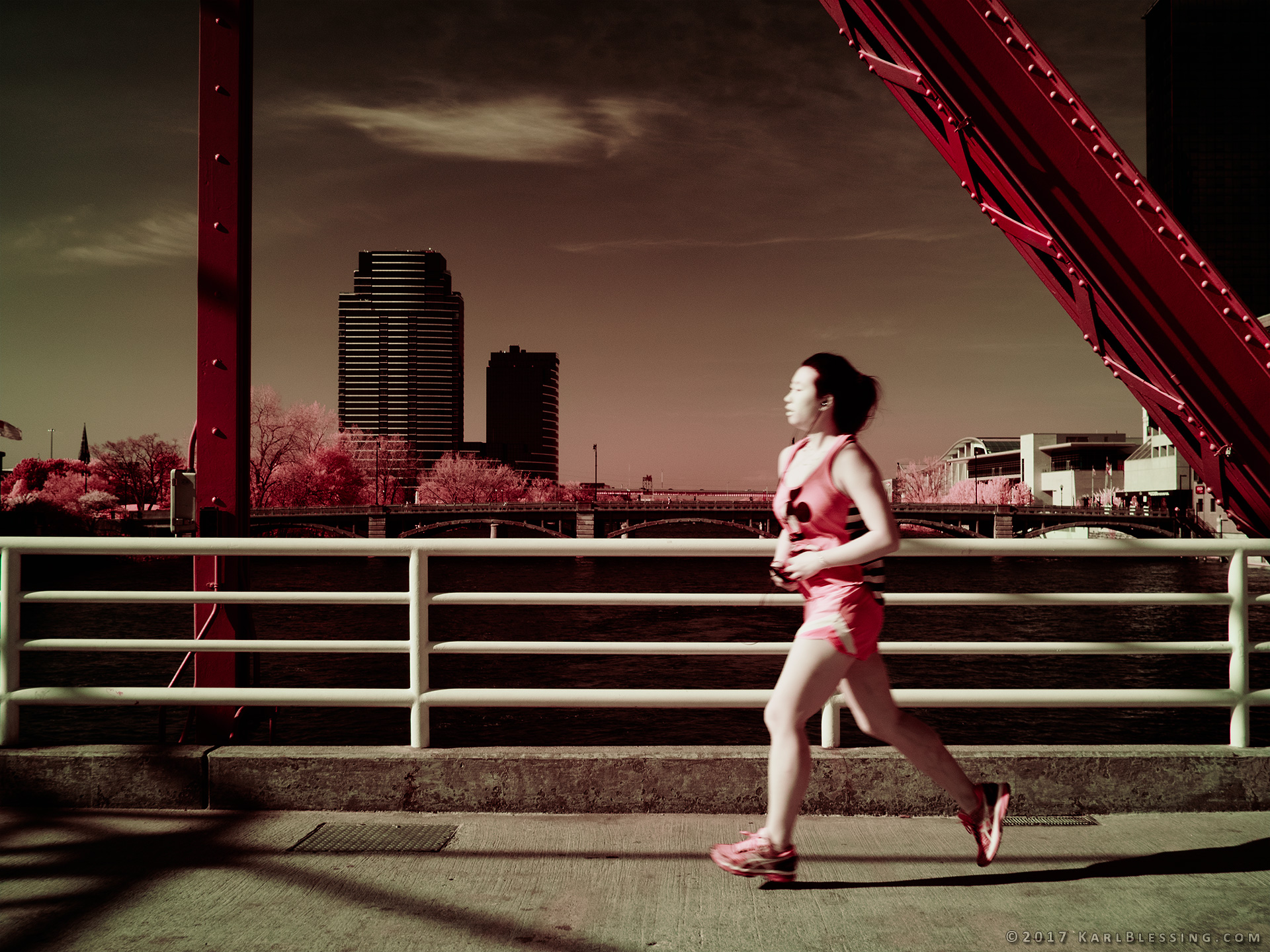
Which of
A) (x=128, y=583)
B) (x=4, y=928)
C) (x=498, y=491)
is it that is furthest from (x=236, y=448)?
(x=498, y=491)

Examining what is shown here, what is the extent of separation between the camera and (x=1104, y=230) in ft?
11.0

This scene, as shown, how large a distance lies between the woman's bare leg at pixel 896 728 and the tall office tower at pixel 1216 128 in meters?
121

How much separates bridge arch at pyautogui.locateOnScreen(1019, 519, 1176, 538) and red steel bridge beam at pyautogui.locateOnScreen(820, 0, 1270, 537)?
212 ft

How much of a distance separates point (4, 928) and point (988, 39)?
163 inches

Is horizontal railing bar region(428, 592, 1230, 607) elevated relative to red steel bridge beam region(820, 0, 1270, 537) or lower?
lower

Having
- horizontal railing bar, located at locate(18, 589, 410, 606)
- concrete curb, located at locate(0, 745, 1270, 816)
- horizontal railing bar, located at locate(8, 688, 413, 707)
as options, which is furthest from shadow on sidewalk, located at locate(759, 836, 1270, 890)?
horizontal railing bar, located at locate(18, 589, 410, 606)

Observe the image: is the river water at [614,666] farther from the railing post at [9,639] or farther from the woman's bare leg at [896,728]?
the woman's bare leg at [896,728]

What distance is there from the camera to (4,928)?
107 inches

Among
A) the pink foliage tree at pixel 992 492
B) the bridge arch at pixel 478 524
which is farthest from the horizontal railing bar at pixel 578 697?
the pink foliage tree at pixel 992 492

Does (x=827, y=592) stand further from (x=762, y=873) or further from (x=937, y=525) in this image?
(x=937, y=525)

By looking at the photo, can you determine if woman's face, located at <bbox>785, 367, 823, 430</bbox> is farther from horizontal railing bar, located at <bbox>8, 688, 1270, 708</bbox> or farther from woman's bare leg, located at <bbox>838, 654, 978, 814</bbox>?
horizontal railing bar, located at <bbox>8, 688, 1270, 708</bbox>

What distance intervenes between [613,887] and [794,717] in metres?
0.80

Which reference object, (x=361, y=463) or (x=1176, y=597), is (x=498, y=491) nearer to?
(x=361, y=463)

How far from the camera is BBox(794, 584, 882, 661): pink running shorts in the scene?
279 centimetres
